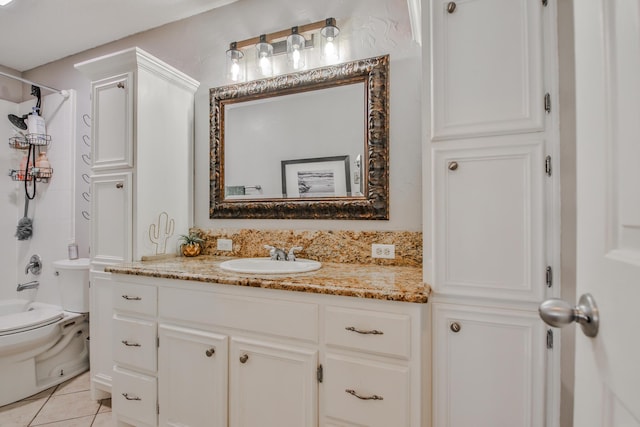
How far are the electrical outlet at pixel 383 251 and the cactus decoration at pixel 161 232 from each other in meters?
1.33

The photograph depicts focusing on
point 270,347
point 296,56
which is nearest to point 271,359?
point 270,347

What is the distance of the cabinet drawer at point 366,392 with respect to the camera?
3.81 ft

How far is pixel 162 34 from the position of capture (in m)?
2.51

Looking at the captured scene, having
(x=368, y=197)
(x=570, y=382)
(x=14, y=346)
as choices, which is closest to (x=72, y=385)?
(x=14, y=346)

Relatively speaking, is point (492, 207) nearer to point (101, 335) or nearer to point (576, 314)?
point (576, 314)

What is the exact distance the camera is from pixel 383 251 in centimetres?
176

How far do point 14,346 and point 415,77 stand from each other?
2.91m

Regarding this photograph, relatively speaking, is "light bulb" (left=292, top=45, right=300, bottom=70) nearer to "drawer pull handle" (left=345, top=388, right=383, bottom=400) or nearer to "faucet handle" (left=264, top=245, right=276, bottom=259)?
"faucet handle" (left=264, top=245, right=276, bottom=259)

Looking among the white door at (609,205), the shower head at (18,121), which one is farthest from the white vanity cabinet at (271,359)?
the shower head at (18,121)

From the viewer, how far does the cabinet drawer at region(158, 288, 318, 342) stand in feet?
4.28

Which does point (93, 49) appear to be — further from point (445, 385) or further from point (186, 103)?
point (445, 385)

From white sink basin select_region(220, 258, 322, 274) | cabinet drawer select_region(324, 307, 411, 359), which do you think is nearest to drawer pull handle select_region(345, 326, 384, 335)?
cabinet drawer select_region(324, 307, 411, 359)

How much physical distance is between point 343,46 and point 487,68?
980 millimetres

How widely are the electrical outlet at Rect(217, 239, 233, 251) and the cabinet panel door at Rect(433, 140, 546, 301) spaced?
1.37 meters
